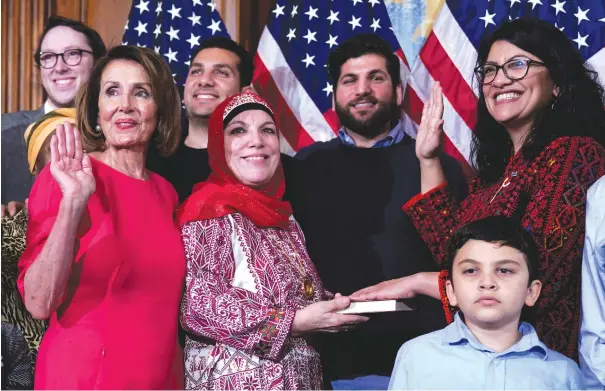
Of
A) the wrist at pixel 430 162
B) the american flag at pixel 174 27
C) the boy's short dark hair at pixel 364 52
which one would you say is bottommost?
the wrist at pixel 430 162

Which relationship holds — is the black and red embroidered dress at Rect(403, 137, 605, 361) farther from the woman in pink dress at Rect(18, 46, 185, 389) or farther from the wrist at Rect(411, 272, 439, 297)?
the woman in pink dress at Rect(18, 46, 185, 389)

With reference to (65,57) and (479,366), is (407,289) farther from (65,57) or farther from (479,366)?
(65,57)

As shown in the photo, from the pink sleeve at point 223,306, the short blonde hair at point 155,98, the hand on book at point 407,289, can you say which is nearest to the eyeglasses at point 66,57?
the short blonde hair at point 155,98

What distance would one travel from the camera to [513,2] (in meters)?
4.42

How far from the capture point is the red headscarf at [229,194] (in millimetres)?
3168

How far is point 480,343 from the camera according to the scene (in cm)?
287

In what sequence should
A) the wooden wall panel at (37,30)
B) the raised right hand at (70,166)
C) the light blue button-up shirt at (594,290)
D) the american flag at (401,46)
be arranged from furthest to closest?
1. the wooden wall panel at (37,30)
2. the american flag at (401,46)
3. the raised right hand at (70,166)
4. the light blue button-up shirt at (594,290)

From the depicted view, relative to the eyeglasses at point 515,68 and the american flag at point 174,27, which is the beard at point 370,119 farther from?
the american flag at point 174,27

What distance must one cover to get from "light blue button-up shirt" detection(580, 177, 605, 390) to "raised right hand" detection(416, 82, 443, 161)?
100 cm

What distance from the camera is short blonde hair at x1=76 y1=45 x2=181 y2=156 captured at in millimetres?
3221

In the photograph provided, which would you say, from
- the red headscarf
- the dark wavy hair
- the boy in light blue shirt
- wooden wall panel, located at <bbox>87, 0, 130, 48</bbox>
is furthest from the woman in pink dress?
wooden wall panel, located at <bbox>87, 0, 130, 48</bbox>

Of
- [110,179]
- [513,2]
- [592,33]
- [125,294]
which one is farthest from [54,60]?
[592,33]

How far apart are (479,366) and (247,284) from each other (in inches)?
32.6

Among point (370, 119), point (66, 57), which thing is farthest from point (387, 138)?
point (66, 57)
